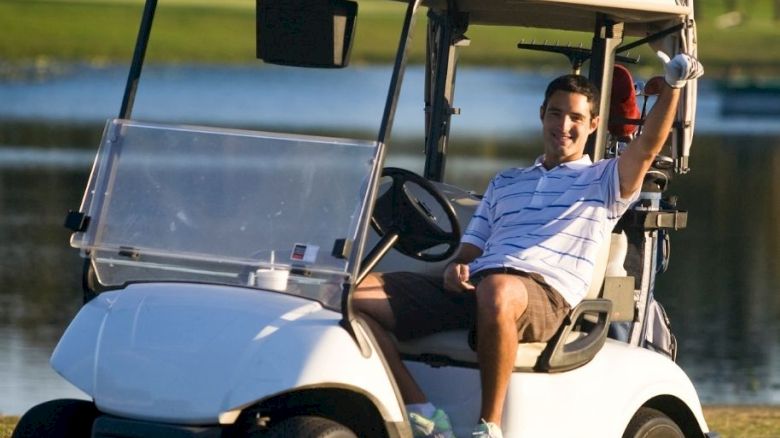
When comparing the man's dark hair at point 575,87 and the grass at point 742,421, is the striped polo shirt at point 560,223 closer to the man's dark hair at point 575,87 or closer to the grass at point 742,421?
the man's dark hair at point 575,87

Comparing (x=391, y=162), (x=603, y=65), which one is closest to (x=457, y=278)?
(x=603, y=65)

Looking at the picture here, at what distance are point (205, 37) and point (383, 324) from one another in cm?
6952

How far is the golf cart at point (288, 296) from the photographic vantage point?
183 inches

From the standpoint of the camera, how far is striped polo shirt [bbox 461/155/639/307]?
538cm

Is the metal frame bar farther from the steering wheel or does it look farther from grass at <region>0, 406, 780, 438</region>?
grass at <region>0, 406, 780, 438</region>

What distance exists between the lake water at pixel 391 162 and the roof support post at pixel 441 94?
9.65 ft

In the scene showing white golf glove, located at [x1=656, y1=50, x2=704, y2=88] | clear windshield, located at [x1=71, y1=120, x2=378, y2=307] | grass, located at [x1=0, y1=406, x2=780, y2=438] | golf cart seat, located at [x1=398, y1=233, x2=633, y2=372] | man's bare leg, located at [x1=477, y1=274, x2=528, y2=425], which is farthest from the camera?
grass, located at [x1=0, y1=406, x2=780, y2=438]

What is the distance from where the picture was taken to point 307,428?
457cm

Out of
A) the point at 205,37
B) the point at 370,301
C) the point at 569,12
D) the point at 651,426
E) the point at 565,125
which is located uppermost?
the point at 569,12

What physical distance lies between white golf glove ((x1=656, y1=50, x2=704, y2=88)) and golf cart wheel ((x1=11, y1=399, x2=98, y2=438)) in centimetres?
193

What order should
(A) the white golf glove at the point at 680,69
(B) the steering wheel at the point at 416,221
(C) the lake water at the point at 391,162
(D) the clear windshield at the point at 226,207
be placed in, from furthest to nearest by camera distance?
(C) the lake water at the point at 391,162
(B) the steering wheel at the point at 416,221
(A) the white golf glove at the point at 680,69
(D) the clear windshield at the point at 226,207

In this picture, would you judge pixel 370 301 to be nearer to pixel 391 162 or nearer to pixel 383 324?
pixel 383 324

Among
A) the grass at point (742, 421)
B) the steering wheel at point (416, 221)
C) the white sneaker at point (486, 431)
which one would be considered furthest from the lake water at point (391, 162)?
the white sneaker at point (486, 431)

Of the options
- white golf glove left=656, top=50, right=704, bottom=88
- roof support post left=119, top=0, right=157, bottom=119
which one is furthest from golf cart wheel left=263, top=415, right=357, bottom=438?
white golf glove left=656, top=50, right=704, bottom=88
